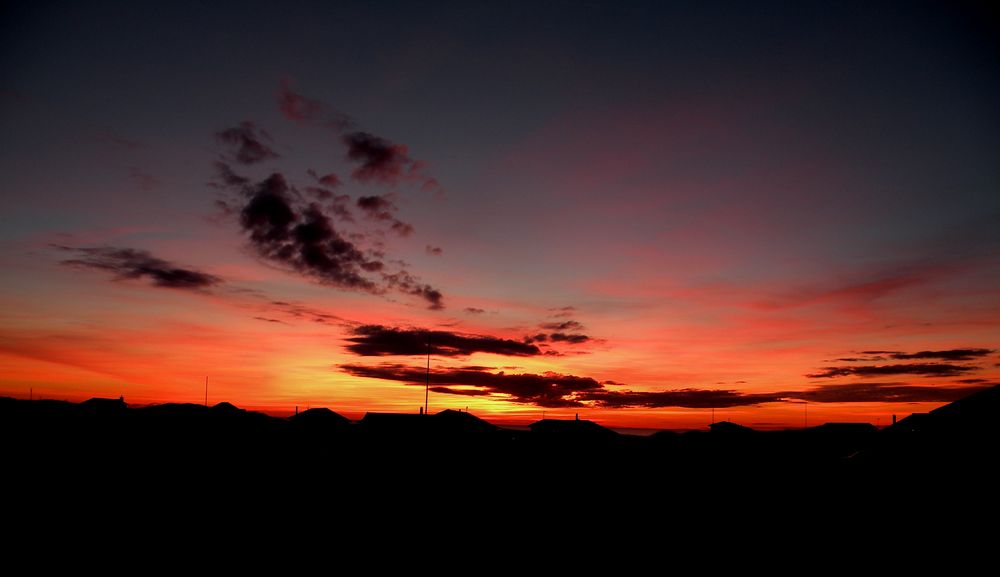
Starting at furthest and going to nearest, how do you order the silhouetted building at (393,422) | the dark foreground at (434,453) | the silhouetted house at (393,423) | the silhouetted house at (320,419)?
the silhouetted house at (320,419), the silhouetted building at (393,422), the silhouetted house at (393,423), the dark foreground at (434,453)

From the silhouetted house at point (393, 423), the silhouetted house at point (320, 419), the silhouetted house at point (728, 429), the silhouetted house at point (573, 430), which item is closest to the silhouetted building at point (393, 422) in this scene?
the silhouetted house at point (393, 423)

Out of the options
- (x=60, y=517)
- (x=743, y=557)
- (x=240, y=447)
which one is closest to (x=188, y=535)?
(x=60, y=517)

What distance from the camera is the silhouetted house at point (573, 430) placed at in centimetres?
3784

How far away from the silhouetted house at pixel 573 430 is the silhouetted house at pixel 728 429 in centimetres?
959

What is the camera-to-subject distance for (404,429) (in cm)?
3603

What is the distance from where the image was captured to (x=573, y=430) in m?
38.5

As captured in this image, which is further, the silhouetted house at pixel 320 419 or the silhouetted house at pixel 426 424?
the silhouetted house at pixel 320 419

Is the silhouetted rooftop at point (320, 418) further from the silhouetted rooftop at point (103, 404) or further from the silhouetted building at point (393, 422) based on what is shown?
the silhouetted rooftop at point (103, 404)

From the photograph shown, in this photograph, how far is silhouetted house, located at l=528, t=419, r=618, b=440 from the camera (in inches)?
1490

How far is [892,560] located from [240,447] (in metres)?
35.6

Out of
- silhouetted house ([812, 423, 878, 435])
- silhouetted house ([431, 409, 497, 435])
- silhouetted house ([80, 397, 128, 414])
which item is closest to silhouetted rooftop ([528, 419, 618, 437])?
silhouetted house ([431, 409, 497, 435])

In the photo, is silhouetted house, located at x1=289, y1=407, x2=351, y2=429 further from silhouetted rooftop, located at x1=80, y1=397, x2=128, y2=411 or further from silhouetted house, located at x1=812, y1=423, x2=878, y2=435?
silhouetted house, located at x1=812, y1=423, x2=878, y2=435

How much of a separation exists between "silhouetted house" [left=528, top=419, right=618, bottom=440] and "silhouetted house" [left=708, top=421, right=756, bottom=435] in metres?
9.59

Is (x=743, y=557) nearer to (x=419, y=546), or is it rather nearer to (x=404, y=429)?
(x=419, y=546)
